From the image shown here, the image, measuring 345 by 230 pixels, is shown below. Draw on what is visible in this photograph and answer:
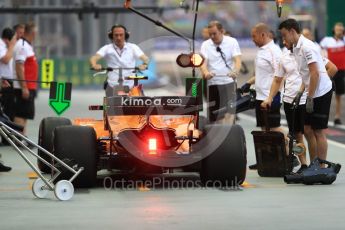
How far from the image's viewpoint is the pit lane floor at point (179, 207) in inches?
407

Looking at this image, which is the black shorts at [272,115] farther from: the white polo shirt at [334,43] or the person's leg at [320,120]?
the white polo shirt at [334,43]

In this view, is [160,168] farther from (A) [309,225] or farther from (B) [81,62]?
(B) [81,62]

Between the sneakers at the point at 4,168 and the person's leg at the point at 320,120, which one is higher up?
the person's leg at the point at 320,120

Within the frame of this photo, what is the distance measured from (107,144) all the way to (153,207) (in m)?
1.81

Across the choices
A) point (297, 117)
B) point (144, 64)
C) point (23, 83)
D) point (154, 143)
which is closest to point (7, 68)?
point (23, 83)

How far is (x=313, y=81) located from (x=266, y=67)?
2.27 meters

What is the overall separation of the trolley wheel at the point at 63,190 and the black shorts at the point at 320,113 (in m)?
3.23

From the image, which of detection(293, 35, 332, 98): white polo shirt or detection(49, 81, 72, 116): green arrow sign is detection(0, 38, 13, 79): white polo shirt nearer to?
detection(49, 81, 72, 116): green arrow sign

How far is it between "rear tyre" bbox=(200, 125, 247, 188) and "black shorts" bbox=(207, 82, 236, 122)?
5.28m

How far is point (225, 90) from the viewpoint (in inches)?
728

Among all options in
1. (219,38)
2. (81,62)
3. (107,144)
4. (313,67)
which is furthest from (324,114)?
(81,62)

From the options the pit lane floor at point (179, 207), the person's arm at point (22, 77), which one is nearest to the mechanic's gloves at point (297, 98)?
the pit lane floor at point (179, 207)

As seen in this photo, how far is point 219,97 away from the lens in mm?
18828

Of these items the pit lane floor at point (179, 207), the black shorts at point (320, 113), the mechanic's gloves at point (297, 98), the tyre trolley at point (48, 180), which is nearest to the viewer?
the pit lane floor at point (179, 207)
